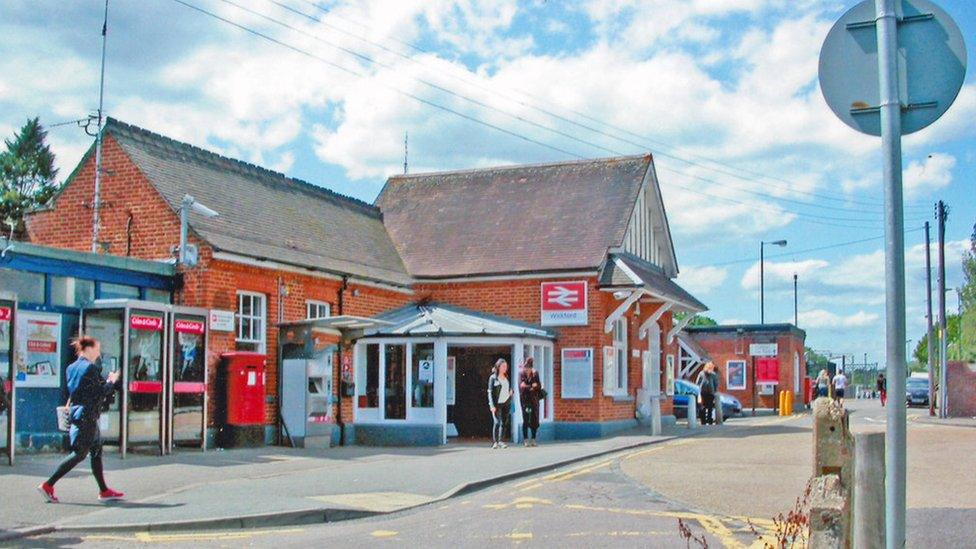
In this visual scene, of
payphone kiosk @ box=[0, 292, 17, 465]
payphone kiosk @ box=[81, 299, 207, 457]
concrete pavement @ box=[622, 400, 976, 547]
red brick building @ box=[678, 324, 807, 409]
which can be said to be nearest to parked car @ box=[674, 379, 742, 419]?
red brick building @ box=[678, 324, 807, 409]

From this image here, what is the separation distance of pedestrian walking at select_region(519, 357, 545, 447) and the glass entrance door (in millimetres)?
7287

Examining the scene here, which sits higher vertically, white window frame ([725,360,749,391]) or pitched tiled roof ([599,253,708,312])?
pitched tiled roof ([599,253,708,312])

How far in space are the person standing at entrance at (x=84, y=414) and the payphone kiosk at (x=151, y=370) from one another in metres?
5.02

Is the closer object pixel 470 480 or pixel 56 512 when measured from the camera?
pixel 56 512

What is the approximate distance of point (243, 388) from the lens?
19125mm

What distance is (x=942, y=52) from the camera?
17.7 feet

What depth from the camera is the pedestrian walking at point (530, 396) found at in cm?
2183

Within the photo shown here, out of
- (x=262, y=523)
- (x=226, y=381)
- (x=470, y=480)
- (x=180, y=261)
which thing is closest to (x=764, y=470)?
(x=470, y=480)

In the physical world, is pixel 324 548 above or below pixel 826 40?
below

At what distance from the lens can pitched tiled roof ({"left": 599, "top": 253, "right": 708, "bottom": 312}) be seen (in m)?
24.9

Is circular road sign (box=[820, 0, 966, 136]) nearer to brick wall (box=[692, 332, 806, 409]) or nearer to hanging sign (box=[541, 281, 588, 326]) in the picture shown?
hanging sign (box=[541, 281, 588, 326])

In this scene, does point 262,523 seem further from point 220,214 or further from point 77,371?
point 220,214

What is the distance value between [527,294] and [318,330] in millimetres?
6130

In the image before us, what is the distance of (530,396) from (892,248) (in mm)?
16650
